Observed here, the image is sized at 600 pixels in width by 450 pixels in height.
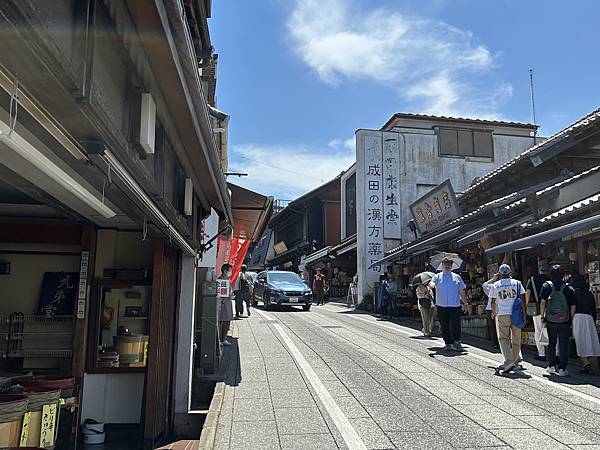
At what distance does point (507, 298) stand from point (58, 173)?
7.91m

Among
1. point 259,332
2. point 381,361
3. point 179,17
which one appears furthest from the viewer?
point 259,332

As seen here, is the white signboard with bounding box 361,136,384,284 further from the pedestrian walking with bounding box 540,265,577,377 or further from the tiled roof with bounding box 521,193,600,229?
the pedestrian walking with bounding box 540,265,577,377

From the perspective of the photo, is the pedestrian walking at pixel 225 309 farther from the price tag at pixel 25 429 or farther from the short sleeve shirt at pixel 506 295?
the price tag at pixel 25 429

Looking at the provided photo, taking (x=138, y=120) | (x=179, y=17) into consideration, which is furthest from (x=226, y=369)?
(x=179, y=17)

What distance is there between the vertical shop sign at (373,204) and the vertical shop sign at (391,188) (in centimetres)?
20

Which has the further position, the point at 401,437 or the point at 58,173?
the point at 401,437

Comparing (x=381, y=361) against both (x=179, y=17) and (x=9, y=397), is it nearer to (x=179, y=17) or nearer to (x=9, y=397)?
(x=9, y=397)

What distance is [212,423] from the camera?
5859mm

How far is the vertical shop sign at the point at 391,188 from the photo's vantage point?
78.0ft

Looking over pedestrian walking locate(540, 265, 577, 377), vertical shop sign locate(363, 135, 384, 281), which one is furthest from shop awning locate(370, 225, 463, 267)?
pedestrian walking locate(540, 265, 577, 377)

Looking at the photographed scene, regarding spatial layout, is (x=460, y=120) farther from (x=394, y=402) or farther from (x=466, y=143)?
(x=394, y=402)

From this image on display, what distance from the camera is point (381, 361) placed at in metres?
9.64

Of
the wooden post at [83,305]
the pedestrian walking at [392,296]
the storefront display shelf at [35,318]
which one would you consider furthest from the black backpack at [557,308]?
the pedestrian walking at [392,296]

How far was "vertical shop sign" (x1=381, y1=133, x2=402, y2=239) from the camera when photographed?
2377 centimetres
